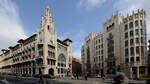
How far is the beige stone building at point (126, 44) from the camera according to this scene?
52.6 metres

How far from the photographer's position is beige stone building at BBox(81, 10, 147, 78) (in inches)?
2071

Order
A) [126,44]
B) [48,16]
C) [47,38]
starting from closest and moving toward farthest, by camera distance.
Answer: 1. [126,44]
2. [47,38]
3. [48,16]

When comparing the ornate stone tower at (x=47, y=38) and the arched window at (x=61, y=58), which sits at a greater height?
the ornate stone tower at (x=47, y=38)

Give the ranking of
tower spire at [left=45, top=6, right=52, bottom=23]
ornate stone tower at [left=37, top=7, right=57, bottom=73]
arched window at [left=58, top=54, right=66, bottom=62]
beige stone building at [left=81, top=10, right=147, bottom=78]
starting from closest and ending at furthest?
beige stone building at [left=81, top=10, right=147, bottom=78] < ornate stone tower at [left=37, top=7, right=57, bottom=73] < tower spire at [left=45, top=6, right=52, bottom=23] < arched window at [left=58, top=54, right=66, bottom=62]

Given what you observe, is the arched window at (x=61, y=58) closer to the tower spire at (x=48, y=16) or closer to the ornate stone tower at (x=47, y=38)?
the ornate stone tower at (x=47, y=38)

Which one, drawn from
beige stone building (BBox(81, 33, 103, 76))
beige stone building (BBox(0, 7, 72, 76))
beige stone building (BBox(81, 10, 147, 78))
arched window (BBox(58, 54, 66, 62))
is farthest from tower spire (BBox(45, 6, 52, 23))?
beige stone building (BBox(81, 33, 103, 76))

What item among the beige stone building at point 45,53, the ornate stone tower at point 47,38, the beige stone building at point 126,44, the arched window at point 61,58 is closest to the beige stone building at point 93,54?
the beige stone building at point 126,44

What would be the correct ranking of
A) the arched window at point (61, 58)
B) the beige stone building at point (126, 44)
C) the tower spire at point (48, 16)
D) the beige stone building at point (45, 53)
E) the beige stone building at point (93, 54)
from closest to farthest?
1. the beige stone building at point (126, 44)
2. the beige stone building at point (45, 53)
3. the tower spire at point (48, 16)
4. the arched window at point (61, 58)
5. the beige stone building at point (93, 54)

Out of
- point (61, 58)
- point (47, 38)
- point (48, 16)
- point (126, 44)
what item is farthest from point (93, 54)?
point (48, 16)

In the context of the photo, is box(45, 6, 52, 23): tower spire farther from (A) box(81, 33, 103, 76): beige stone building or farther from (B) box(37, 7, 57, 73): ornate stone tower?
(A) box(81, 33, 103, 76): beige stone building

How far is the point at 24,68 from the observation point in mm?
73812

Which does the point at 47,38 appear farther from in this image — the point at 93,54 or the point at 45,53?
the point at 93,54

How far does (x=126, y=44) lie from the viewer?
2280 inches

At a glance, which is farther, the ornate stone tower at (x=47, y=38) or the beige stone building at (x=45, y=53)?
the beige stone building at (x=45, y=53)
